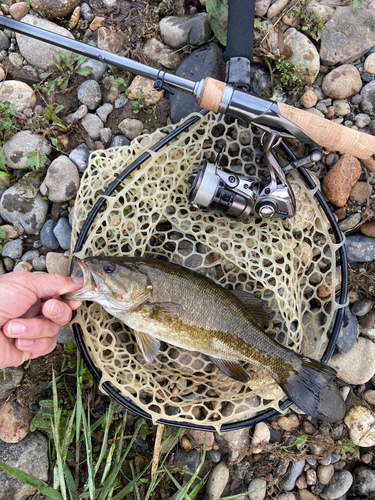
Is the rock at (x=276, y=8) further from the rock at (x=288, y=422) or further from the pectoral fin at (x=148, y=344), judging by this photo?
the rock at (x=288, y=422)

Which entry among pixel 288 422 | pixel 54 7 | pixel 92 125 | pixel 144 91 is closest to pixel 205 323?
pixel 288 422

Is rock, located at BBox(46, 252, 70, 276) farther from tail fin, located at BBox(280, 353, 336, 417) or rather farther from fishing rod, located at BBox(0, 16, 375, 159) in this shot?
tail fin, located at BBox(280, 353, 336, 417)

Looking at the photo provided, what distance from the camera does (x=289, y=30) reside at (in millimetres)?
3916

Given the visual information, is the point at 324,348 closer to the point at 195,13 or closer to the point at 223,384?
the point at 223,384

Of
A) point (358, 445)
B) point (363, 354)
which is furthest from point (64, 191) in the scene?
point (358, 445)

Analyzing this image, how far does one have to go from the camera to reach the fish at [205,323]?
309cm

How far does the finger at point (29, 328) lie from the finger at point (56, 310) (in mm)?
88

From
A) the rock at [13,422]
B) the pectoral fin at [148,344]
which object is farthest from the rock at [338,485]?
the rock at [13,422]

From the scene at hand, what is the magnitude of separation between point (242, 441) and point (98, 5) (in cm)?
464

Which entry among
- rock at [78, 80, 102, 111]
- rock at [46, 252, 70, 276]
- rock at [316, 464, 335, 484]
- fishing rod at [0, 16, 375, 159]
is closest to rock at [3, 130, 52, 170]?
rock at [78, 80, 102, 111]

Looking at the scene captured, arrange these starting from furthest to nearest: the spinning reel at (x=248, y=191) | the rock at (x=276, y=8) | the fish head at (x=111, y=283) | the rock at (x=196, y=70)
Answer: the rock at (x=276, y=8)
the rock at (x=196, y=70)
the spinning reel at (x=248, y=191)
the fish head at (x=111, y=283)

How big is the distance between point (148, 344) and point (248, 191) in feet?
5.08

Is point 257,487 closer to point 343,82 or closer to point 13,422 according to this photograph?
point 13,422

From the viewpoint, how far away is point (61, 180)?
369 cm
